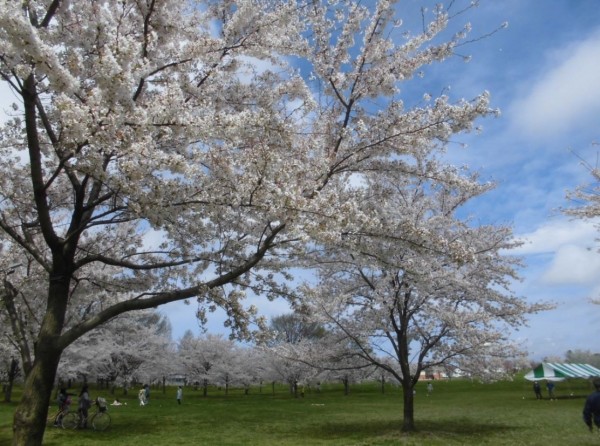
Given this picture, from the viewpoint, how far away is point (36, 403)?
593 centimetres

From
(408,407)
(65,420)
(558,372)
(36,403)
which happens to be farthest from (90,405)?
(558,372)

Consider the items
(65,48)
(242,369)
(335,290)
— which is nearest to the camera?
(65,48)

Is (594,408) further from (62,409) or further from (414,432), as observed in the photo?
(62,409)

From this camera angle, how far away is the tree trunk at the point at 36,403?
576 cm

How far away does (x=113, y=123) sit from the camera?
14.9ft

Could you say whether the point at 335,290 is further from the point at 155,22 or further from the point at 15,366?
the point at 15,366

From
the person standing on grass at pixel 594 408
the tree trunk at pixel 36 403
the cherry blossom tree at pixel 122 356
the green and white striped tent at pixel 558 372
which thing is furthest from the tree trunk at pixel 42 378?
the green and white striped tent at pixel 558 372

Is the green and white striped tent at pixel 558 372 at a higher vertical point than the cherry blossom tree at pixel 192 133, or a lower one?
lower

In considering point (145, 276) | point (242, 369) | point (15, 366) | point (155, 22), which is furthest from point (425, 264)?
point (242, 369)

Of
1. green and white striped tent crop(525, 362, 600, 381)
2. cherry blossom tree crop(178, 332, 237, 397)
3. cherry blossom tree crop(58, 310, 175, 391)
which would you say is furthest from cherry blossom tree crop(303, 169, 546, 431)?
cherry blossom tree crop(178, 332, 237, 397)

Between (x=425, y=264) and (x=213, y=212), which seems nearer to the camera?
(x=213, y=212)

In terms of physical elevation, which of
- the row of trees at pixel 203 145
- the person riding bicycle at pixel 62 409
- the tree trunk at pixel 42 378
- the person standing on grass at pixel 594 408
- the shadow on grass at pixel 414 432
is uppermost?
the row of trees at pixel 203 145

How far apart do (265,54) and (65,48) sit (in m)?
2.70

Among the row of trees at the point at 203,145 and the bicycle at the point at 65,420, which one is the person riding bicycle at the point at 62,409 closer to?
the bicycle at the point at 65,420
